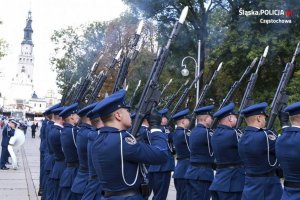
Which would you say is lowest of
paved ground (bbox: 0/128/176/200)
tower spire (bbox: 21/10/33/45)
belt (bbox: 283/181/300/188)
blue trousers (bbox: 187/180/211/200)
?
paved ground (bbox: 0/128/176/200)

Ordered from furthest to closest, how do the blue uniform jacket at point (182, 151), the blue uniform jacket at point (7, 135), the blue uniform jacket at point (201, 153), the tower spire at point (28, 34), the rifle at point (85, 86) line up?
the tower spire at point (28, 34) → the blue uniform jacket at point (7, 135) → the rifle at point (85, 86) → the blue uniform jacket at point (182, 151) → the blue uniform jacket at point (201, 153)

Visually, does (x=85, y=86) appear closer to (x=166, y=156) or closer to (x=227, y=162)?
(x=227, y=162)

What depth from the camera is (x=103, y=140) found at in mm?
4840

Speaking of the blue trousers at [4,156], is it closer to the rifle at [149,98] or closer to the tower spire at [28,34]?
the rifle at [149,98]

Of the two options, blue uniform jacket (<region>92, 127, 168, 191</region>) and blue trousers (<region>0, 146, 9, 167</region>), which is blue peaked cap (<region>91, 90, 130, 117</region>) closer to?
blue uniform jacket (<region>92, 127, 168, 191</region>)

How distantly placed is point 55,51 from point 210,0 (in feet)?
91.1

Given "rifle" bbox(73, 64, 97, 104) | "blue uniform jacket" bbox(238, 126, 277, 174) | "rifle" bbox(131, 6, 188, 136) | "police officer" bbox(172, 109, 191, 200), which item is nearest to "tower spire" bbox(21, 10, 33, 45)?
"rifle" bbox(73, 64, 97, 104)

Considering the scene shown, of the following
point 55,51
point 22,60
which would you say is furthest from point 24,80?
point 55,51

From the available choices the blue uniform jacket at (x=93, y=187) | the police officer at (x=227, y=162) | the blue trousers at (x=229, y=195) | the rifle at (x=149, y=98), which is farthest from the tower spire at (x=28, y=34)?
the rifle at (x=149, y=98)

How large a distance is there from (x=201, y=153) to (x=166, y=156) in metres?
3.24

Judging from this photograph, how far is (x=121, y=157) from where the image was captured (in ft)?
15.4

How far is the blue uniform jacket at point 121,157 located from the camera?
4.70 metres

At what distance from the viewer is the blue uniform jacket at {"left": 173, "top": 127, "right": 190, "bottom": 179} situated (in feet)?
29.3

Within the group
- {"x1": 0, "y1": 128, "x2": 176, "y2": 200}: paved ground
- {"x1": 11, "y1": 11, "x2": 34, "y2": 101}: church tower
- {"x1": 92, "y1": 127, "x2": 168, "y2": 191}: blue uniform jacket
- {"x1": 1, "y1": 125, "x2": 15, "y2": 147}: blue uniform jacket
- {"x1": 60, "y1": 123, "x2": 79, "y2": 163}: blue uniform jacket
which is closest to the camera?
{"x1": 92, "y1": 127, "x2": 168, "y2": 191}: blue uniform jacket
